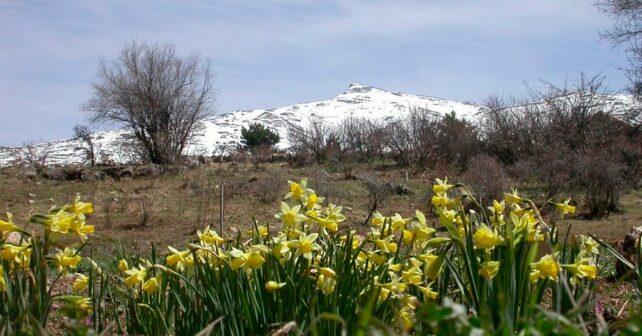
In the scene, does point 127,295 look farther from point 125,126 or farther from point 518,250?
point 125,126

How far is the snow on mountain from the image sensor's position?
29.4m

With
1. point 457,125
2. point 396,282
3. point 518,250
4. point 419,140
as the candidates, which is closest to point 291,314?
point 396,282

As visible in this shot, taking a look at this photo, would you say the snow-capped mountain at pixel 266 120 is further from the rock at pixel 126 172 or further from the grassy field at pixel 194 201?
the grassy field at pixel 194 201

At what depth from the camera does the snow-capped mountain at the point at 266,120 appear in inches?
1185

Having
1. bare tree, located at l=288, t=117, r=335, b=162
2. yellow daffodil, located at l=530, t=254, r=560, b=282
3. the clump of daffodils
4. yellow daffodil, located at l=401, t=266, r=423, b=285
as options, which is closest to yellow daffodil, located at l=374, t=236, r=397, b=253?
yellow daffodil, located at l=401, t=266, r=423, b=285

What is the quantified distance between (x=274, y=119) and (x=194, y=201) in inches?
1420

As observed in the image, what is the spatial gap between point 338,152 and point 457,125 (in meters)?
4.68

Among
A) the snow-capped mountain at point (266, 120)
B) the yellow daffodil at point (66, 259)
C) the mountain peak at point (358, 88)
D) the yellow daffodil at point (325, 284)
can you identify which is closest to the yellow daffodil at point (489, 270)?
the yellow daffodil at point (325, 284)

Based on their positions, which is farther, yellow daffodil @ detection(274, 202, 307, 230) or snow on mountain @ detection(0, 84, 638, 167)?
snow on mountain @ detection(0, 84, 638, 167)

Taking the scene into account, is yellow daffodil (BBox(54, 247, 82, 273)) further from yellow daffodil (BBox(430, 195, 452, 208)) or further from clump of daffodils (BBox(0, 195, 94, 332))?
yellow daffodil (BBox(430, 195, 452, 208))

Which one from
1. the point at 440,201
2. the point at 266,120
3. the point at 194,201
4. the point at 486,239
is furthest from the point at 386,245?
the point at 266,120

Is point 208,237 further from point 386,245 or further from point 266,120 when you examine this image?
point 266,120

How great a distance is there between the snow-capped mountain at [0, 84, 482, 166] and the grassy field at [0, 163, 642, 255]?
20.1ft

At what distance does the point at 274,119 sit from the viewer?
52906mm
